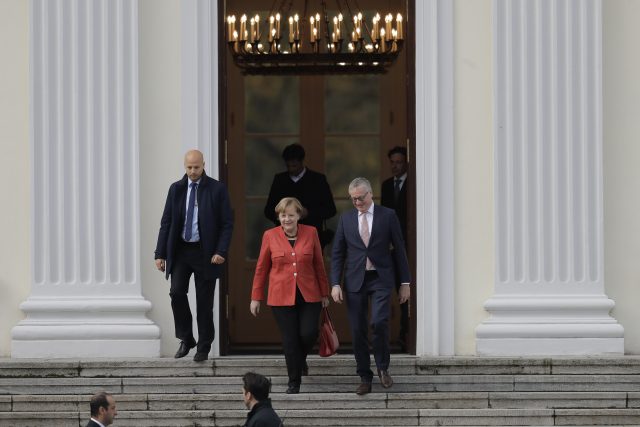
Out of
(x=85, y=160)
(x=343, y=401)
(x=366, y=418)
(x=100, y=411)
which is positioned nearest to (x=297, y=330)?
(x=343, y=401)

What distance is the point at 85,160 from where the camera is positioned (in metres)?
15.0

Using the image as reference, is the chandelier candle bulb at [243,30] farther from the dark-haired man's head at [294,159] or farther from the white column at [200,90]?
the dark-haired man's head at [294,159]

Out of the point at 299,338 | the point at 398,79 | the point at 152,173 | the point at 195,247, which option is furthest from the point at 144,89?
the point at 398,79

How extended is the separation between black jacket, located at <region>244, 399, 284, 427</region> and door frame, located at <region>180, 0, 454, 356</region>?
12.4 ft

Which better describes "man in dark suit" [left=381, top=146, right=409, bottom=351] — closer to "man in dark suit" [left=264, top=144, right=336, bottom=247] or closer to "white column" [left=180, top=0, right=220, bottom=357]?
"man in dark suit" [left=264, top=144, right=336, bottom=247]

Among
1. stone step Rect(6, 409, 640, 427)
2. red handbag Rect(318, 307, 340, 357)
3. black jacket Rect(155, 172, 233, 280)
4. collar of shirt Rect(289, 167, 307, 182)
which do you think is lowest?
stone step Rect(6, 409, 640, 427)

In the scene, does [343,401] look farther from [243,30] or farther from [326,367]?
[243,30]

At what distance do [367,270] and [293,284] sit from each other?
0.62 metres

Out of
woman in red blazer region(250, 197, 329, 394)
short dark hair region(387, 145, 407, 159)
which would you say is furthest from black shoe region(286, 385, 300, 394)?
short dark hair region(387, 145, 407, 159)

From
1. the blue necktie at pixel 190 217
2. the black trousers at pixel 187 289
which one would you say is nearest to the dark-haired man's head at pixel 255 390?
the black trousers at pixel 187 289

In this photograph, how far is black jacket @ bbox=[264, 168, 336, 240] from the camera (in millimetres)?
16266

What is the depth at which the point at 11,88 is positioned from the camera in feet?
49.6

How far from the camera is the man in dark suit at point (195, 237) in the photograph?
46.2 ft

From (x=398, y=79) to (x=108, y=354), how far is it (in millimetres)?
5168
